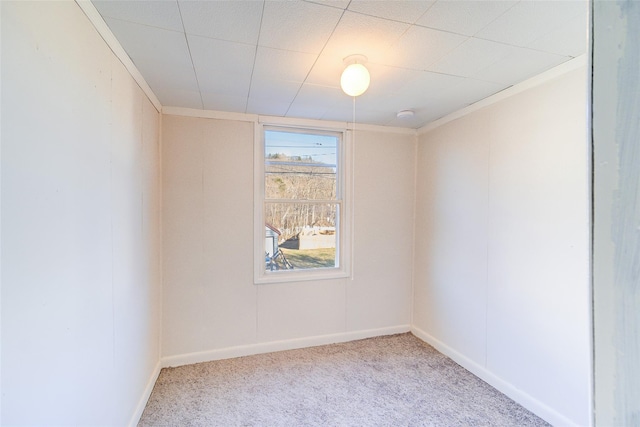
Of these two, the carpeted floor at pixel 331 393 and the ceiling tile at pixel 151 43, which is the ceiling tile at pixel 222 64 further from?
the carpeted floor at pixel 331 393

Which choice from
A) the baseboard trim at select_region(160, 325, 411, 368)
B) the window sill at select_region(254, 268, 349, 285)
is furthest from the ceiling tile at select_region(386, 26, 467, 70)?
the baseboard trim at select_region(160, 325, 411, 368)

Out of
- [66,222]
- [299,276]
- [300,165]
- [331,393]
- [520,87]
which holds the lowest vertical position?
[331,393]

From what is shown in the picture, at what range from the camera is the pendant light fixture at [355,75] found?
1663 millimetres

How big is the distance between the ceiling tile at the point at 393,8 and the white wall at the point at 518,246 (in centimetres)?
95

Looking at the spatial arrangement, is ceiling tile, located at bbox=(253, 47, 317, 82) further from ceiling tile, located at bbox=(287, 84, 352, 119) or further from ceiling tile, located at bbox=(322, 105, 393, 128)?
ceiling tile, located at bbox=(322, 105, 393, 128)

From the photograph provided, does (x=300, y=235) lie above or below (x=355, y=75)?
below

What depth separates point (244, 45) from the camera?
5.22 feet

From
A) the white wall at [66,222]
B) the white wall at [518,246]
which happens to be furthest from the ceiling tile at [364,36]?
the white wall at [66,222]

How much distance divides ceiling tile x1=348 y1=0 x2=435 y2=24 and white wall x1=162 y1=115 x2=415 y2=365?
173 cm

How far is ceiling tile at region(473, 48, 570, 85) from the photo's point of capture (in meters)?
1.69

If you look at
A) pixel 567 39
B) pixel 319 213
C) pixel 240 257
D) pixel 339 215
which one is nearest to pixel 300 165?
pixel 319 213

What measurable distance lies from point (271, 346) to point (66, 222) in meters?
2.22

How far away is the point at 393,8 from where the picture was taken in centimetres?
128

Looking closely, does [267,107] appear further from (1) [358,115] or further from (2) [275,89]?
(1) [358,115]
